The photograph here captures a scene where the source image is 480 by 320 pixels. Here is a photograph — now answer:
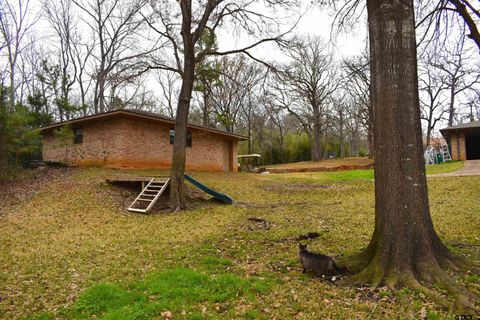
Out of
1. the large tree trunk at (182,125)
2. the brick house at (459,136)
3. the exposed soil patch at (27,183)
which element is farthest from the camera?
the brick house at (459,136)

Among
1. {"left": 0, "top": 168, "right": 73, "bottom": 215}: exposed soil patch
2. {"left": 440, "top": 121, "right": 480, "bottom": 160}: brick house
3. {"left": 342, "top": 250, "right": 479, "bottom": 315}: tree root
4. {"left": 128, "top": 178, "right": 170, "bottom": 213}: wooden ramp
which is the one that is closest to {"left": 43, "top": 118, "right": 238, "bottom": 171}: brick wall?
{"left": 0, "top": 168, "right": 73, "bottom": 215}: exposed soil patch

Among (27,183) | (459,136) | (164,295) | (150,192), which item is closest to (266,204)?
(150,192)

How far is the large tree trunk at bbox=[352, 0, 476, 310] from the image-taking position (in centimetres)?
355

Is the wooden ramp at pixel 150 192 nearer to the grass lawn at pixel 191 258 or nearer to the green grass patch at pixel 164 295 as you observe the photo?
the grass lawn at pixel 191 258

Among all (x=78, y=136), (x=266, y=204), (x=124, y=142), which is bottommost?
(x=266, y=204)

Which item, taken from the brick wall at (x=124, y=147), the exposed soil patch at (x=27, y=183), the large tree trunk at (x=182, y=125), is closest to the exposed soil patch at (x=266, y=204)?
the large tree trunk at (x=182, y=125)

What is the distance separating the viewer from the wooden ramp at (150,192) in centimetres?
974

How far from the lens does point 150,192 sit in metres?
11.0

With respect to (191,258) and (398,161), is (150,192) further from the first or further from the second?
(398,161)

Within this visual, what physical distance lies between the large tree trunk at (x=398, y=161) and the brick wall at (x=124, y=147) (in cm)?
1390

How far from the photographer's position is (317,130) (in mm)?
32438

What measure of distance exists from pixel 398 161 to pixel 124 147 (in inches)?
557

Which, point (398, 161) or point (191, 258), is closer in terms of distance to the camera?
point (398, 161)

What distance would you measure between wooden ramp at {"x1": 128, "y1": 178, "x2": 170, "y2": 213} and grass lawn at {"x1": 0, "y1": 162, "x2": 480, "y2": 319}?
478 mm
